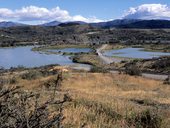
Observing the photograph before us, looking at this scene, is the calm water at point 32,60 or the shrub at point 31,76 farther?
the calm water at point 32,60

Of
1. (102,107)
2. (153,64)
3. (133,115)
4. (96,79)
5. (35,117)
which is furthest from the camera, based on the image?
(153,64)

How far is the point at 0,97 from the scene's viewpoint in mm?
4492

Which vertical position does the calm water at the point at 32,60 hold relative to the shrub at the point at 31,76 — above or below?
below

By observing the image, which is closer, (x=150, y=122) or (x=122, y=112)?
(x=150, y=122)

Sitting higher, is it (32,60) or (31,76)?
(31,76)

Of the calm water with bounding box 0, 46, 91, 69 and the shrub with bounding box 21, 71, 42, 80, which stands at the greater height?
the shrub with bounding box 21, 71, 42, 80

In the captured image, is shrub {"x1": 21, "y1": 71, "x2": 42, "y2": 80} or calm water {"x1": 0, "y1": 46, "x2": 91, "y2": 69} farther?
calm water {"x1": 0, "y1": 46, "x2": 91, "y2": 69}

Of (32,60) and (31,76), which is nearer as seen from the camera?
(31,76)

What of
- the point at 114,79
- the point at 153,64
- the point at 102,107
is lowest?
the point at 153,64

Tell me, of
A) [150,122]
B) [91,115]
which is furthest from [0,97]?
[150,122]

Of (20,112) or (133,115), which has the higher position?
(20,112)

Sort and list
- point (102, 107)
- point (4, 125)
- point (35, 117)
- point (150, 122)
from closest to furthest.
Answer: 1. point (4, 125)
2. point (35, 117)
3. point (150, 122)
4. point (102, 107)

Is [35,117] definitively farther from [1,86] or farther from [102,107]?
[102,107]

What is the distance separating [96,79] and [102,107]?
28.5 metres
